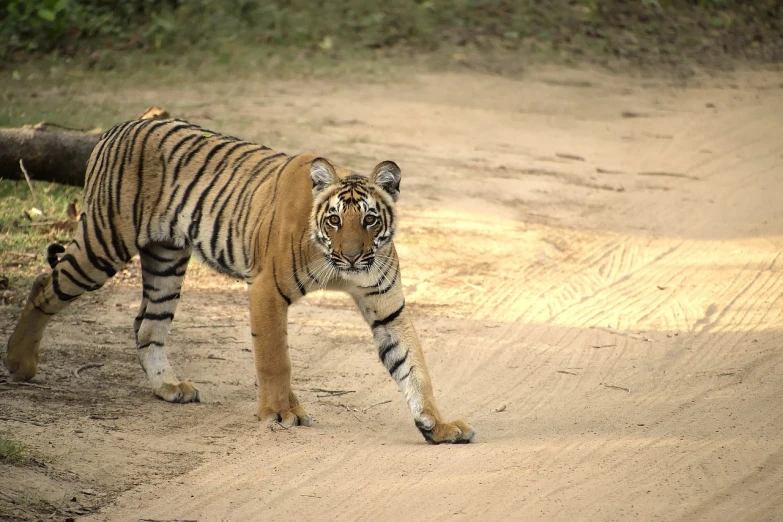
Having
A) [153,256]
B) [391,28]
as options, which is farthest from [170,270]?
[391,28]

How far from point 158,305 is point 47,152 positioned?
323 cm

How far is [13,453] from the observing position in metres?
4.27

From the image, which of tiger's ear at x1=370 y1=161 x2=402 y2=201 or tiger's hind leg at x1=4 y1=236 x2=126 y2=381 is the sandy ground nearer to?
tiger's hind leg at x1=4 y1=236 x2=126 y2=381

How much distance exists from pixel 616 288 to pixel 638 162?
12.3 feet

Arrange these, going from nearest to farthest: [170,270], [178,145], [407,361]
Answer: [407,361], [178,145], [170,270]

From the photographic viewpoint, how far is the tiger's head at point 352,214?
16.5ft

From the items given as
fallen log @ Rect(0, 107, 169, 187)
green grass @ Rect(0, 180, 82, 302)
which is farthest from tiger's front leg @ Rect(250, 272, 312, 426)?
fallen log @ Rect(0, 107, 169, 187)

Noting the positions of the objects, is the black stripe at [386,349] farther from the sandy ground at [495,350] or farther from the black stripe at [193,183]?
the black stripe at [193,183]

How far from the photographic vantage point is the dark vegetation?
14633 mm

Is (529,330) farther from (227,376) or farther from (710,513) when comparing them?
(710,513)

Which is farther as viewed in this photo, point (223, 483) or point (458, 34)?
point (458, 34)

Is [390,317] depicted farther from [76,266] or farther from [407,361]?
[76,266]

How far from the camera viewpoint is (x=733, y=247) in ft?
28.2

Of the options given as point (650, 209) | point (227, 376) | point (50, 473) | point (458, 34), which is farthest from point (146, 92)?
point (50, 473)
